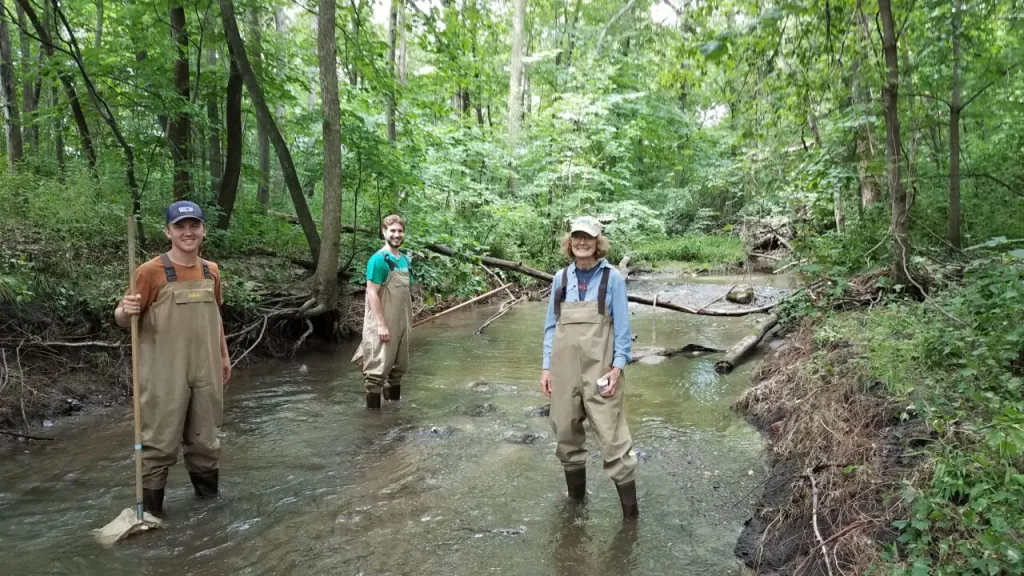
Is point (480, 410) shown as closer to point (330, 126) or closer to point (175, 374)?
point (175, 374)

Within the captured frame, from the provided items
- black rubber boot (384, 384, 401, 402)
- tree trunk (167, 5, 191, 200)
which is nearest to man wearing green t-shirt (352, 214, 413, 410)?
black rubber boot (384, 384, 401, 402)

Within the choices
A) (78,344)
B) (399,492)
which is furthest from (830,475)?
(78,344)

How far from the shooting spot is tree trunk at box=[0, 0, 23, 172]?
406 inches

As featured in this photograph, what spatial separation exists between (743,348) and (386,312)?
5.10 meters

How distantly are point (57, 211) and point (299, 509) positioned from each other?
6.41 m

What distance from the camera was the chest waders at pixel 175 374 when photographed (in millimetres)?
3805

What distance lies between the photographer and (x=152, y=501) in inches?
155

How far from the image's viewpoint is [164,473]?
3.94m

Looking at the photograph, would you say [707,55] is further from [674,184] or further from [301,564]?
[674,184]

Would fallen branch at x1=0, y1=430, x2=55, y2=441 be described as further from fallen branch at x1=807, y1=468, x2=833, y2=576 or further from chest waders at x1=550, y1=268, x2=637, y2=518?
fallen branch at x1=807, y1=468, x2=833, y2=576

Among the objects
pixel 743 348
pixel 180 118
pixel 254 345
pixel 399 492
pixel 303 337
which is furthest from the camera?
pixel 180 118

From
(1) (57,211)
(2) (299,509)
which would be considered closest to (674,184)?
(1) (57,211)

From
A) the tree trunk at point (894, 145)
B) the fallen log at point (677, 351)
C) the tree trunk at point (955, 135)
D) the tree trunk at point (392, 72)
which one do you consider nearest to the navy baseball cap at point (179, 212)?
the tree trunk at point (392, 72)

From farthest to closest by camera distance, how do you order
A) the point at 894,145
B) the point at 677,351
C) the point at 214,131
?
the point at 214,131 < the point at 677,351 < the point at 894,145
